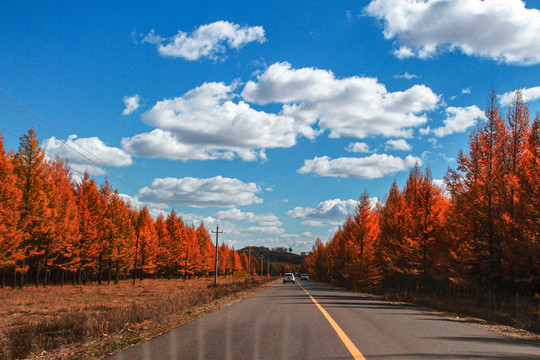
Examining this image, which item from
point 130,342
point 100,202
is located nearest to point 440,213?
point 130,342

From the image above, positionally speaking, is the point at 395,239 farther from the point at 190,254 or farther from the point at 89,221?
the point at 190,254

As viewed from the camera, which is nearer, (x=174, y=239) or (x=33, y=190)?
(x=33, y=190)

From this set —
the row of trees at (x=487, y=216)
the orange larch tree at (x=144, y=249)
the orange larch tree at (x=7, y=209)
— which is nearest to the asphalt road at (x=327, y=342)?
the row of trees at (x=487, y=216)

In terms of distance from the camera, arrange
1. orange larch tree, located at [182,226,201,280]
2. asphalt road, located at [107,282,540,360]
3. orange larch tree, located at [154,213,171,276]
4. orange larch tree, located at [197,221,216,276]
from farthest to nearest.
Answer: orange larch tree, located at [197,221,216,276], orange larch tree, located at [182,226,201,280], orange larch tree, located at [154,213,171,276], asphalt road, located at [107,282,540,360]

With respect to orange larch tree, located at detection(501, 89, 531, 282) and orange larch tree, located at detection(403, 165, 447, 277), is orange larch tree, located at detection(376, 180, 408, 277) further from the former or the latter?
orange larch tree, located at detection(501, 89, 531, 282)

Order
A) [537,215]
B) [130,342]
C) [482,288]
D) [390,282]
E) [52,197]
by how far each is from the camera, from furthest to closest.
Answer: [390,282] → [52,197] → [482,288] → [537,215] → [130,342]

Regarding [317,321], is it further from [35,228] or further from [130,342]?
[35,228]

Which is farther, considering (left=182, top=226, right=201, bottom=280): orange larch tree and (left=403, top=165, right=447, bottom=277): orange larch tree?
(left=182, top=226, right=201, bottom=280): orange larch tree

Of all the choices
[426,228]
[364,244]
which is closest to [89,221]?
[364,244]

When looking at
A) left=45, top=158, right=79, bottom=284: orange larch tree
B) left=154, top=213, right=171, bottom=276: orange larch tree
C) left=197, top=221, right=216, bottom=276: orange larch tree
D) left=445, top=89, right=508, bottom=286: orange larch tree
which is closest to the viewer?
left=445, top=89, right=508, bottom=286: orange larch tree

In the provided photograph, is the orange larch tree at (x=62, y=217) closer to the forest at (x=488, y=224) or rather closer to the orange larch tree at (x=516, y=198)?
the forest at (x=488, y=224)

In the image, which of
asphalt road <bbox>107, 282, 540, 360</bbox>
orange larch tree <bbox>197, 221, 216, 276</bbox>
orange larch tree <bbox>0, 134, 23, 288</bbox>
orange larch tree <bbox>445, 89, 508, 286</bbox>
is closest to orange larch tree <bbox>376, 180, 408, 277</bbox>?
orange larch tree <bbox>445, 89, 508, 286</bbox>

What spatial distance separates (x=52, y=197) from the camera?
37.9 metres

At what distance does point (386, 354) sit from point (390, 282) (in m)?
42.5
